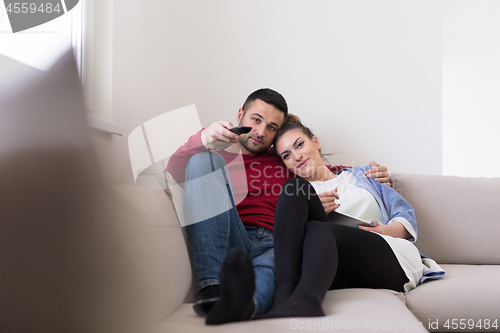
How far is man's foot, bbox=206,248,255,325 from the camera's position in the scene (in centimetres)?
63

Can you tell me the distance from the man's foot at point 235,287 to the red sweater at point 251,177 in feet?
1.86

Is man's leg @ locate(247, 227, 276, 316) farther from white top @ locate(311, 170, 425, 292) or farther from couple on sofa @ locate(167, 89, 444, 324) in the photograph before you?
white top @ locate(311, 170, 425, 292)

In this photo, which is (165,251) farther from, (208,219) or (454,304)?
(454,304)

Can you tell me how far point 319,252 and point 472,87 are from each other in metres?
3.13

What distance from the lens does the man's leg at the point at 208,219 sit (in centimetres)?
91

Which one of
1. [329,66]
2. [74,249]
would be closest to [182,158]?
[74,249]

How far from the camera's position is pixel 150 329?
65 cm

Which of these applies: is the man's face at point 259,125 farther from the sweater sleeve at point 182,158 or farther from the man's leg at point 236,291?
the man's leg at point 236,291

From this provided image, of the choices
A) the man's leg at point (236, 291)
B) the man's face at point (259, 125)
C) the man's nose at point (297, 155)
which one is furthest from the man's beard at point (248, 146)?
the man's leg at point (236, 291)

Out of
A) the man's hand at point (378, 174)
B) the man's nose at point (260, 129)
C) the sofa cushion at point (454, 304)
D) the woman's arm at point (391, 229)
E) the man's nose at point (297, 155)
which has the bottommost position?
the sofa cushion at point (454, 304)

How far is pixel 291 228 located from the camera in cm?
94

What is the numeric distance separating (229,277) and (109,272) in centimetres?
33

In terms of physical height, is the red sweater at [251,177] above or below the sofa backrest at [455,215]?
above

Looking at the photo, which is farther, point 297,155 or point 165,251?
point 297,155
